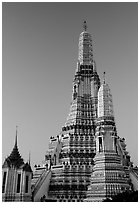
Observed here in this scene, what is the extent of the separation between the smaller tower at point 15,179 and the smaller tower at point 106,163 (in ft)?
22.0

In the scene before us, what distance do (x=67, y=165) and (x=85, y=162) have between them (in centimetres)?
241

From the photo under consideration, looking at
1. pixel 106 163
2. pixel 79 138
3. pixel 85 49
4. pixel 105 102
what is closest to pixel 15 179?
pixel 106 163

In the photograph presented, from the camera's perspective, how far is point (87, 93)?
1720 inches

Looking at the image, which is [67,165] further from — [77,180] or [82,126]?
[82,126]

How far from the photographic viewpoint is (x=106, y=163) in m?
29.4

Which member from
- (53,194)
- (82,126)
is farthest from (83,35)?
(53,194)

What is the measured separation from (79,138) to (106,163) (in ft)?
28.5

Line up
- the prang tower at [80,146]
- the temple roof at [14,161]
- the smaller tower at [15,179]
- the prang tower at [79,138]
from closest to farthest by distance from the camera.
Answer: the smaller tower at [15,179], the temple roof at [14,161], the prang tower at [80,146], the prang tower at [79,138]

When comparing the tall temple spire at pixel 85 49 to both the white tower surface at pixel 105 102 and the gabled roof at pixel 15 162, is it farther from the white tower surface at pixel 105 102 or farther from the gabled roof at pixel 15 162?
the gabled roof at pixel 15 162

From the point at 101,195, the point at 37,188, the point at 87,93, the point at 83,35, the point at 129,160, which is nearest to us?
the point at 101,195

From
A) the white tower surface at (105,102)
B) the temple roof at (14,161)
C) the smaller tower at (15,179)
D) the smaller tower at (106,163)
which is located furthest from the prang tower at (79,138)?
the temple roof at (14,161)

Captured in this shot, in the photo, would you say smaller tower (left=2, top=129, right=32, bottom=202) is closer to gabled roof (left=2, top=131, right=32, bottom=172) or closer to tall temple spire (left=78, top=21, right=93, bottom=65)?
gabled roof (left=2, top=131, right=32, bottom=172)

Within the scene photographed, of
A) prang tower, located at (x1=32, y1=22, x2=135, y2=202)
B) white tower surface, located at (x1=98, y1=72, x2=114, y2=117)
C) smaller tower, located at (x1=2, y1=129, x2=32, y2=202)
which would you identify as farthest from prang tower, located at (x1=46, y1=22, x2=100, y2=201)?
white tower surface, located at (x1=98, y1=72, x2=114, y2=117)

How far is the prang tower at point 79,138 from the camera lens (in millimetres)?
33088
